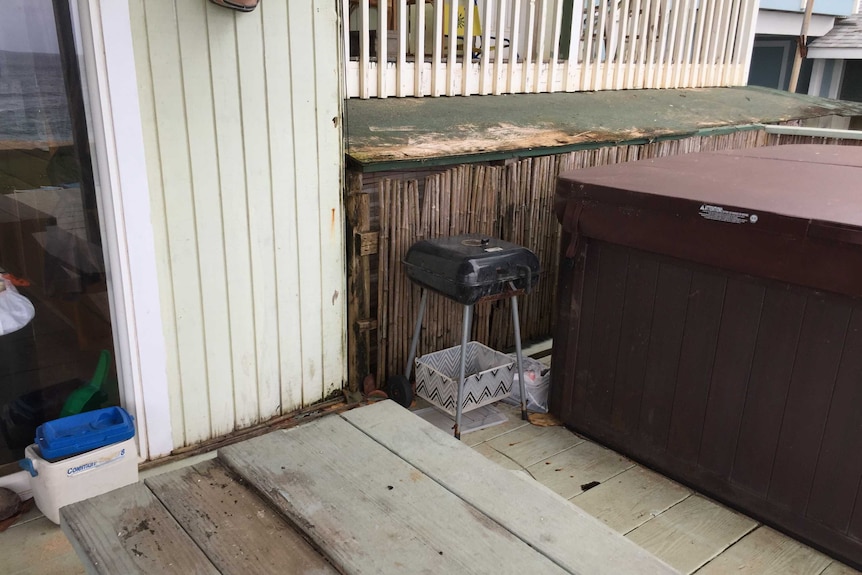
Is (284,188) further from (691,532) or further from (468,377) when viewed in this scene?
(691,532)

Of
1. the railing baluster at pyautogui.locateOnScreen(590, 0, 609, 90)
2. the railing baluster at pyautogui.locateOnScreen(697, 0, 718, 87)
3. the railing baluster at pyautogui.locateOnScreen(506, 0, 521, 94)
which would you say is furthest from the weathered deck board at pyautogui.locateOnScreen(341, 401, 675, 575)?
the railing baluster at pyautogui.locateOnScreen(697, 0, 718, 87)

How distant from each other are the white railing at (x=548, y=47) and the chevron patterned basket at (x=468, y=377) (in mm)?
1670

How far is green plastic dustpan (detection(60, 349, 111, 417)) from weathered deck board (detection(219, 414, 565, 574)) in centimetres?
140

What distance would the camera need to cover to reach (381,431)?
1795 millimetres

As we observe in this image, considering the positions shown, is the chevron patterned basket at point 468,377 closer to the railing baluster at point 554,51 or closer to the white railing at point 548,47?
the white railing at point 548,47

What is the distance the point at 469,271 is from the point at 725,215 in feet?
3.65

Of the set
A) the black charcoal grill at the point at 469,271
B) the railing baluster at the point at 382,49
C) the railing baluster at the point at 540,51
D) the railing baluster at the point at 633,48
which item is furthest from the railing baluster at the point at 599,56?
the black charcoal grill at the point at 469,271

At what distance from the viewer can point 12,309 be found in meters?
2.55

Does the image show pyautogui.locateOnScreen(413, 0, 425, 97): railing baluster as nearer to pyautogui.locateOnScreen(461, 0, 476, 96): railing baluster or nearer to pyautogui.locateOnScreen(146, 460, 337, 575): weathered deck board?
pyautogui.locateOnScreen(461, 0, 476, 96): railing baluster

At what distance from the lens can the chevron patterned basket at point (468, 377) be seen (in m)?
3.41

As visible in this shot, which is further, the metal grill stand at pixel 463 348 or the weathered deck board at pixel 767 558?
the metal grill stand at pixel 463 348

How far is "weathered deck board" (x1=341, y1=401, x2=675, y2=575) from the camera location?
131 cm

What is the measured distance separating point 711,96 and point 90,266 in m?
5.74

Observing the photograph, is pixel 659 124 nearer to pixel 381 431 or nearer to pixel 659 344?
pixel 659 344
